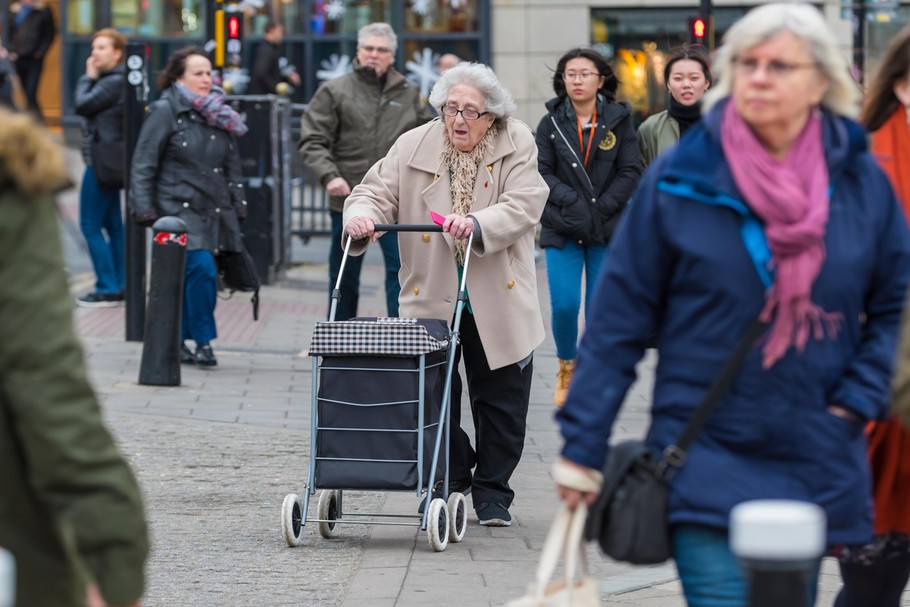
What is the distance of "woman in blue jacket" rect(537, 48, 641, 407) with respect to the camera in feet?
29.5

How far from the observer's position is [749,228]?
3.42 metres

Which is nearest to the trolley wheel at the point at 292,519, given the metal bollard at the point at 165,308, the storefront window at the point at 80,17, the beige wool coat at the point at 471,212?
the beige wool coat at the point at 471,212

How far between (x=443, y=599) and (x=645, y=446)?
7.09 ft

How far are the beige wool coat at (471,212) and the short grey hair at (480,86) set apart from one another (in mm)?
101

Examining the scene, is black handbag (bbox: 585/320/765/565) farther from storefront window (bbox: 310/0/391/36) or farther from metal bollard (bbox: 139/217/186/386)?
storefront window (bbox: 310/0/391/36)

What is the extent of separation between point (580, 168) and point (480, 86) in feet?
9.02

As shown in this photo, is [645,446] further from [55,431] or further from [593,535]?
[55,431]

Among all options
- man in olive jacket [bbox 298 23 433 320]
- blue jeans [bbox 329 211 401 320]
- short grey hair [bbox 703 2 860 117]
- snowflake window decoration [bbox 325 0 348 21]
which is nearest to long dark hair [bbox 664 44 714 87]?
blue jeans [bbox 329 211 401 320]

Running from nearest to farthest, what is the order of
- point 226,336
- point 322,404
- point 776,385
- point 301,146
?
point 776,385
point 322,404
point 301,146
point 226,336

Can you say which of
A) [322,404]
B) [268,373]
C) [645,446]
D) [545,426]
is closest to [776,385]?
[645,446]

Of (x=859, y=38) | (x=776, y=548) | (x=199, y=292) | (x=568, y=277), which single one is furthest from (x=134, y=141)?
(x=859, y=38)

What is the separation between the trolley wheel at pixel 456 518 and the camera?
6207 millimetres

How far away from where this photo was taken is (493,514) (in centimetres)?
662

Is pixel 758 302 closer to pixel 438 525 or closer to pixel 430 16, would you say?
pixel 438 525
